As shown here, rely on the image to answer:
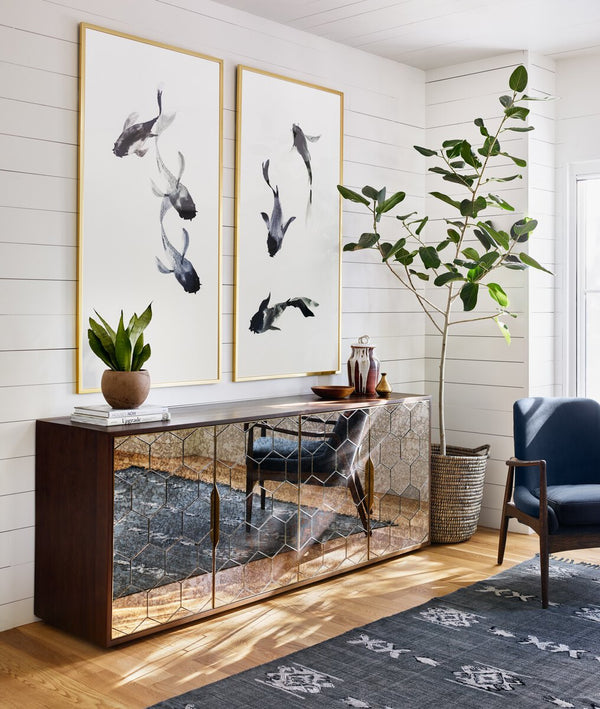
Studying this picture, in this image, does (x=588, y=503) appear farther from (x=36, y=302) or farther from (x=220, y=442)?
(x=36, y=302)

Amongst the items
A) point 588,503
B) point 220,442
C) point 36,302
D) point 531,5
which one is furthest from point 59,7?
point 588,503

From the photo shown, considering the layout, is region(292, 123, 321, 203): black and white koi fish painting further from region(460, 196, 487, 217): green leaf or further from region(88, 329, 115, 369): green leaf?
region(88, 329, 115, 369): green leaf

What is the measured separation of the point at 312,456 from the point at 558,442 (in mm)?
1241

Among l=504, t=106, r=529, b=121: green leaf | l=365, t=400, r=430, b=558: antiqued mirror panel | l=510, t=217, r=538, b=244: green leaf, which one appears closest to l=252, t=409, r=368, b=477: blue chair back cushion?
l=365, t=400, r=430, b=558: antiqued mirror panel

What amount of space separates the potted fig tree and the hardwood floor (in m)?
0.90

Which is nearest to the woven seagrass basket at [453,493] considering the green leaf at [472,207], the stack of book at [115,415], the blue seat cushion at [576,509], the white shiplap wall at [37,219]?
the blue seat cushion at [576,509]

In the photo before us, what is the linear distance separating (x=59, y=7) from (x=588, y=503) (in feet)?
9.64

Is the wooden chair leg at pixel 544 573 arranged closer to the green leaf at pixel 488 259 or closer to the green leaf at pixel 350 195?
the green leaf at pixel 488 259

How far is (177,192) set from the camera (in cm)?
368

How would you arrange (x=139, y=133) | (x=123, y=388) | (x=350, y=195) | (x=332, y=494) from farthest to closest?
(x=350, y=195)
(x=332, y=494)
(x=139, y=133)
(x=123, y=388)

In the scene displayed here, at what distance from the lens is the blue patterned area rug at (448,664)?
262 cm

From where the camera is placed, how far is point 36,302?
3.23 metres

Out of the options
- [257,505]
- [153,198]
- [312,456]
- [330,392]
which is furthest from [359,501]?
[153,198]

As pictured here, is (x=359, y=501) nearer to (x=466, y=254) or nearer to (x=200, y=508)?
(x=200, y=508)
